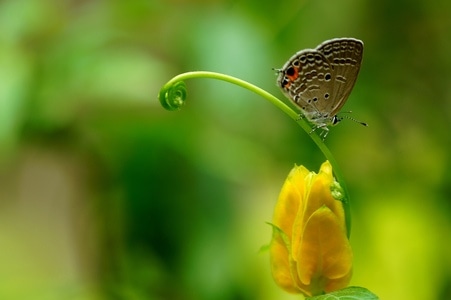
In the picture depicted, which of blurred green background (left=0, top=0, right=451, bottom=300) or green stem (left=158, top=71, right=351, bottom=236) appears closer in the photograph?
green stem (left=158, top=71, right=351, bottom=236)

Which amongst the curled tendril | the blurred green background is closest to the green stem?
the curled tendril

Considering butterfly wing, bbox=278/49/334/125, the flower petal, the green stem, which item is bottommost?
the flower petal

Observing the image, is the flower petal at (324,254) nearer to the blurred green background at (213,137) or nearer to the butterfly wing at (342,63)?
the butterfly wing at (342,63)

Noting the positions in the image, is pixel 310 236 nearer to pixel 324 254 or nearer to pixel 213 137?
pixel 324 254

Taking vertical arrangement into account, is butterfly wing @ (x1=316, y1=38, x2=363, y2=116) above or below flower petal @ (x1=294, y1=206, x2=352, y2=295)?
above

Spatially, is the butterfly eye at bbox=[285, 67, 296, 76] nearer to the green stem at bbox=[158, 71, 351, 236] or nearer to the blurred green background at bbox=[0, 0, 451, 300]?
the green stem at bbox=[158, 71, 351, 236]

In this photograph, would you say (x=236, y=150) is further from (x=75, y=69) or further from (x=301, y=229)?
(x=301, y=229)

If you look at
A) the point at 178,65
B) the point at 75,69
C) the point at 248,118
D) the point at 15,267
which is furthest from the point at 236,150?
the point at 15,267
